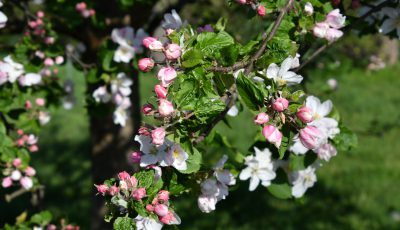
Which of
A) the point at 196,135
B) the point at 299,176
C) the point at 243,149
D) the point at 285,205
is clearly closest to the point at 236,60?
the point at 196,135

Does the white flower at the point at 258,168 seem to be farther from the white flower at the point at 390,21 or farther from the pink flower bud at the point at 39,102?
the pink flower bud at the point at 39,102

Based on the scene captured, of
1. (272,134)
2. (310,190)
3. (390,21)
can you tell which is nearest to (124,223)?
(272,134)

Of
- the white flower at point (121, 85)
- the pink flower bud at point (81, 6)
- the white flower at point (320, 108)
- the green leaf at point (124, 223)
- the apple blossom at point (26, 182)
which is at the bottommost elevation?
the apple blossom at point (26, 182)

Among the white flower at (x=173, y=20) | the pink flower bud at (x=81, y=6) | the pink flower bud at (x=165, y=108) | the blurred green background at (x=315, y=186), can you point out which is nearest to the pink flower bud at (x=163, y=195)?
the pink flower bud at (x=165, y=108)

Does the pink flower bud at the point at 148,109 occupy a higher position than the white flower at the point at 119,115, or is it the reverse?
the pink flower bud at the point at 148,109

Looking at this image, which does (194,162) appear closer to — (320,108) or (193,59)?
(193,59)

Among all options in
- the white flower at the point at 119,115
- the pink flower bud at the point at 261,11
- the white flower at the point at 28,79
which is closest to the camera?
the pink flower bud at the point at 261,11
